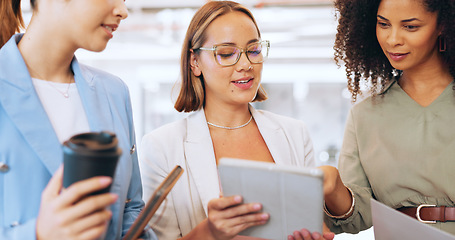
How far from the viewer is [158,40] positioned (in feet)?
16.5

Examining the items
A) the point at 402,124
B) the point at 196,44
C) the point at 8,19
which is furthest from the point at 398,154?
the point at 8,19

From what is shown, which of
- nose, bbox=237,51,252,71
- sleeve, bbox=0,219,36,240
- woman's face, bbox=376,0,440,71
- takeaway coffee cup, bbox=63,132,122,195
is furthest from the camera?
nose, bbox=237,51,252,71

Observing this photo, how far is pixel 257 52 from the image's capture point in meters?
1.79

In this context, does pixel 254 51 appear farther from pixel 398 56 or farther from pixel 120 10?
pixel 120 10

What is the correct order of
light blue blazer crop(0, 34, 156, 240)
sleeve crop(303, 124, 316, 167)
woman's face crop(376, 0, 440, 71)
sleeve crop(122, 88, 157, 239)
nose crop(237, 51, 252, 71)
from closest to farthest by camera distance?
light blue blazer crop(0, 34, 156, 240) → sleeve crop(122, 88, 157, 239) → woman's face crop(376, 0, 440, 71) → nose crop(237, 51, 252, 71) → sleeve crop(303, 124, 316, 167)

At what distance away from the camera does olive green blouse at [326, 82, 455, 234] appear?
1.64m

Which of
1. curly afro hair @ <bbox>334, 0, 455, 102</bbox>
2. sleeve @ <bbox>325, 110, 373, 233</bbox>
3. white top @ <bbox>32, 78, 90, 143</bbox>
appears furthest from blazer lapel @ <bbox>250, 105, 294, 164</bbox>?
white top @ <bbox>32, 78, 90, 143</bbox>

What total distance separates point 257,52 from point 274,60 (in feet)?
11.1

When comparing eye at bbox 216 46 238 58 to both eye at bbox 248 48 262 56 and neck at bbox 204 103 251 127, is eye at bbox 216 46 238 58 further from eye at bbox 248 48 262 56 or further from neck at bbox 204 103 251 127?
neck at bbox 204 103 251 127

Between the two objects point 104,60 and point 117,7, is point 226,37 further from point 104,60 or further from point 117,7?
point 104,60

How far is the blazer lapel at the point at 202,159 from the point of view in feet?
5.52

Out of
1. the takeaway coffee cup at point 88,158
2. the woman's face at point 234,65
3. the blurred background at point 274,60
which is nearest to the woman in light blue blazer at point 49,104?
the takeaway coffee cup at point 88,158

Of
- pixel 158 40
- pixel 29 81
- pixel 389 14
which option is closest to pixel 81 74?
pixel 29 81

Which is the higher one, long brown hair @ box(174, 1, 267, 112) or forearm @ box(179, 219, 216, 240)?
long brown hair @ box(174, 1, 267, 112)
